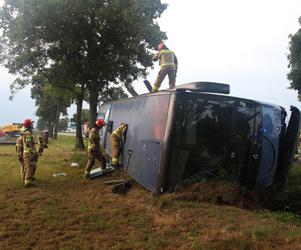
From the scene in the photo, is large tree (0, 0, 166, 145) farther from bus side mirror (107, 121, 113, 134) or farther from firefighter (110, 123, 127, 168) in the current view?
firefighter (110, 123, 127, 168)

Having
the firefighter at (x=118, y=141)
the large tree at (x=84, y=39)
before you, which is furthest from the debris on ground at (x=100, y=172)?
the large tree at (x=84, y=39)

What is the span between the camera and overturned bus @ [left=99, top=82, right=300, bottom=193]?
353 inches

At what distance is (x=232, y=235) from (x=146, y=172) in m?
3.71

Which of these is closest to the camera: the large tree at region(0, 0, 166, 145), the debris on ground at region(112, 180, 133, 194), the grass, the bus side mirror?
the grass

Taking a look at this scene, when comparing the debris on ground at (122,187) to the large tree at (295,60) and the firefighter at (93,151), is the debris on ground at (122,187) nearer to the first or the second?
the firefighter at (93,151)

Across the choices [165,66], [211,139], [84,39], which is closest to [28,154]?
[165,66]

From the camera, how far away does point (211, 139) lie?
9359mm

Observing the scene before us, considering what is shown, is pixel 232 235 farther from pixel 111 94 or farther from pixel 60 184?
pixel 111 94

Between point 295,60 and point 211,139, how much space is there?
18186 millimetres

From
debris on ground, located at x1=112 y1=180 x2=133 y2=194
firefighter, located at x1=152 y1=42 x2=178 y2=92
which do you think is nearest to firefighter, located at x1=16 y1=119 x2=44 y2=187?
debris on ground, located at x1=112 y1=180 x2=133 y2=194

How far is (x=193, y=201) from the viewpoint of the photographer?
878 centimetres

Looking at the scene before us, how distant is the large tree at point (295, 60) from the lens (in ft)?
82.5

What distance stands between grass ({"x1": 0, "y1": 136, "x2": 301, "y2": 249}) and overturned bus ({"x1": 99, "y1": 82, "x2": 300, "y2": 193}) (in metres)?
0.68

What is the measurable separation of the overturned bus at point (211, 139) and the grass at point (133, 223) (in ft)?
2.22
